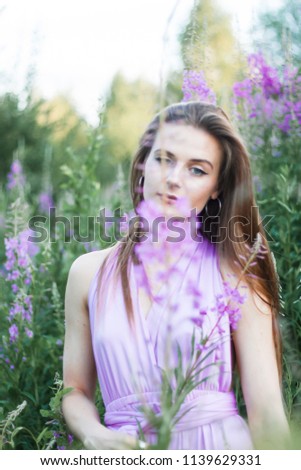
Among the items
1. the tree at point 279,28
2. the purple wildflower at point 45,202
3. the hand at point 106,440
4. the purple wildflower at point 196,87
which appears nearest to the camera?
the hand at point 106,440

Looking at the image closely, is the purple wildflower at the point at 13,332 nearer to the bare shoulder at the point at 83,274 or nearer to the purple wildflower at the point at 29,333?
the purple wildflower at the point at 29,333

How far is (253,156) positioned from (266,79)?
383 millimetres

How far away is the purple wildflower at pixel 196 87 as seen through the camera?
274 cm

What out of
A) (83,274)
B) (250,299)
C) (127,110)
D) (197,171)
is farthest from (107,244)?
(127,110)

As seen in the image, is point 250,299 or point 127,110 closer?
point 250,299

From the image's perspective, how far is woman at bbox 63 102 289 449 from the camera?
2031 millimetres

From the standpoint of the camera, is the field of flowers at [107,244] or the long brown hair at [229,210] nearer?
the long brown hair at [229,210]

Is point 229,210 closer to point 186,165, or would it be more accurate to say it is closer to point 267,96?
point 186,165

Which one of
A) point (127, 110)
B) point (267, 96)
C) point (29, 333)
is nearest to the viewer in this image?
point (29, 333)

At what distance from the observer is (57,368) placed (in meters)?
3.03

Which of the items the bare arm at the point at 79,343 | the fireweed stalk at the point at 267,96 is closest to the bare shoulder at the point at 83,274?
the bare arm at the point at 79,343

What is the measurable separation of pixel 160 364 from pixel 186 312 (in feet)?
0.56

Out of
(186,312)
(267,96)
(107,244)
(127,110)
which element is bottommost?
(186,312)

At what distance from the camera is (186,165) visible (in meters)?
2.15
